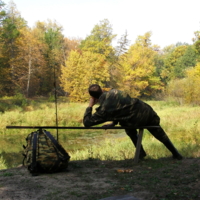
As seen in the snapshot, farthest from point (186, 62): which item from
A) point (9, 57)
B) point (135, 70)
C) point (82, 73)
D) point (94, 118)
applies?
point (94, 118)

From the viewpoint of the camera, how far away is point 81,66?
40281mm

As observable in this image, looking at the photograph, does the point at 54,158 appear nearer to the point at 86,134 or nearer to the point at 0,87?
the point at 86,134

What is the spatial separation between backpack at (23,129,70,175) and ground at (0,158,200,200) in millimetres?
127

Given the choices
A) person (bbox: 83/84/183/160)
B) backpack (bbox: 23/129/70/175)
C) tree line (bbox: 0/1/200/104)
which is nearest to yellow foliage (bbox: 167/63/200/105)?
tree line (bbox: 0/1/200/104)

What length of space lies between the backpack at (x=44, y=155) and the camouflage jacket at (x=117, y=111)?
75 centimetres

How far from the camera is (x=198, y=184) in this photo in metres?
4.20

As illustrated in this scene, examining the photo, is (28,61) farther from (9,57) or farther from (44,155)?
(44,155)

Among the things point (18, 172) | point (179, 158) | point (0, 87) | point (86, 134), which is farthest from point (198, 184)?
point (0, 87)

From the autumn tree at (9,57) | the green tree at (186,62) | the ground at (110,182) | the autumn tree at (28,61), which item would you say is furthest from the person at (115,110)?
the green tree at (186,62)

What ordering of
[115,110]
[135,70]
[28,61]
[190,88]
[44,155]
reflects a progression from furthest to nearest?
1. [135,70]
2. [28,61]
3. [190,88]
4. [115,110]
5. [44,155]

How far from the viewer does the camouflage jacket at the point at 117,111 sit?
550 centimetres

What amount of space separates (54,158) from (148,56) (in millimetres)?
50667

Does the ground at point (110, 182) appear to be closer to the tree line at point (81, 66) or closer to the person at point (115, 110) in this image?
the person at point (115, 110)

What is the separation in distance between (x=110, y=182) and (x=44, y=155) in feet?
4.21
